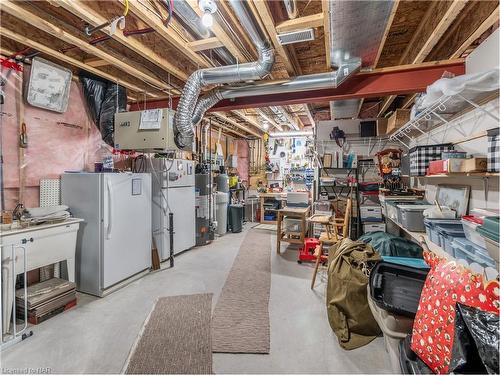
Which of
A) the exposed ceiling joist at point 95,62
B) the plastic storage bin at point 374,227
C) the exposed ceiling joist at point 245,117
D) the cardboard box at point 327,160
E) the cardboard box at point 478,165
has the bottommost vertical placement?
the plastic storage bin at point 374,227

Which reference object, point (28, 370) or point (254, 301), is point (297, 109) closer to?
point (254, 301)

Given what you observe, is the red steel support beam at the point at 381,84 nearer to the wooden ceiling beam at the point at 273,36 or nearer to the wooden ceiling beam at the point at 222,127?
the wooden ceiling beam at the point at 273,36

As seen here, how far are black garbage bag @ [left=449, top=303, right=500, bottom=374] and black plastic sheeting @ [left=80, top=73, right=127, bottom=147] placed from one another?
4.04 m

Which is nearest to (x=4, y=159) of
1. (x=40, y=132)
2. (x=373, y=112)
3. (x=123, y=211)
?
(x=40, y=132)

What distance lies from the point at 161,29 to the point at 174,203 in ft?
8.72

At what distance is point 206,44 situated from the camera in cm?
252

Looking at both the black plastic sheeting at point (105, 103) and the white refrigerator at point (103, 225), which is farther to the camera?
the black plastic sheeting at point (105, 103)

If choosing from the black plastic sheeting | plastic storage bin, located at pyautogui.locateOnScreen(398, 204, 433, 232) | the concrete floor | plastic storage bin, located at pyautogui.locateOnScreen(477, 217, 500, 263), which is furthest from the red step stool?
the black plastic sheeting

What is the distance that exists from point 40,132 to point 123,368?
9.08ft

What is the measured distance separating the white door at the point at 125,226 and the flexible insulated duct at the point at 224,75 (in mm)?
830

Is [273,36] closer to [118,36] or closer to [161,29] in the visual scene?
[161,29]

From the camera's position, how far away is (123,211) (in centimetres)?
317

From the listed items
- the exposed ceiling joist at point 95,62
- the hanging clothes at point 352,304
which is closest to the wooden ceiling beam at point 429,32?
the hanging clothes at point 352,304

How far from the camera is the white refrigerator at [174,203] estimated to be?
4.02 m
